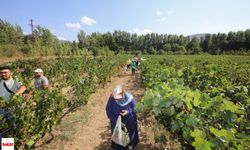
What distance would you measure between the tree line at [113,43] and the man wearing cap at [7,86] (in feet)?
105

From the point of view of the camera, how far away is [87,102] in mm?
9898

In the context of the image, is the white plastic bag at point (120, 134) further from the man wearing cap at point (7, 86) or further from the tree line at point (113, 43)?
the tree line at point (113, 43)

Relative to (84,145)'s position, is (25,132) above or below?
above

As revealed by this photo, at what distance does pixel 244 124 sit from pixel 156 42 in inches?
3893

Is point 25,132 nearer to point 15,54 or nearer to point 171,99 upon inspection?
point 171,99

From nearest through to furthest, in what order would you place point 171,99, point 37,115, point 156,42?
point 171,99 → point 37,115 → point 156,42

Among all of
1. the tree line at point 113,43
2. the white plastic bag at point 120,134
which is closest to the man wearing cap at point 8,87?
the white plastic bag at point 120,134

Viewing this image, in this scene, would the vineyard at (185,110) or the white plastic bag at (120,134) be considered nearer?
the vineyard at (185,110)

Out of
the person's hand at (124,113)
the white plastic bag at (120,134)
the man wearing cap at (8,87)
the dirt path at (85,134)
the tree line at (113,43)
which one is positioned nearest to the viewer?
the white plastic bag at (120,134)

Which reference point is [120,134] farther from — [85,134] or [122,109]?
[85,134]

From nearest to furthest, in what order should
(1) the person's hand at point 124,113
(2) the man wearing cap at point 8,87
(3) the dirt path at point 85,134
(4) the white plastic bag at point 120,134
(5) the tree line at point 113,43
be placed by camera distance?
(4) the white plastic bag at point 120,134, (1) the person's hand at point 124,113, (2) the man wearing cap at point 8,87, (3) the dirt path at point 85,134, (5) the tree line at point 113,43

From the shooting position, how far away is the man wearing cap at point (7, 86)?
15.5ft

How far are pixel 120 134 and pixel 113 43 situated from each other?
85.7 metres

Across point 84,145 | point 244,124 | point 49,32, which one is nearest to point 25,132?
point 84,145
